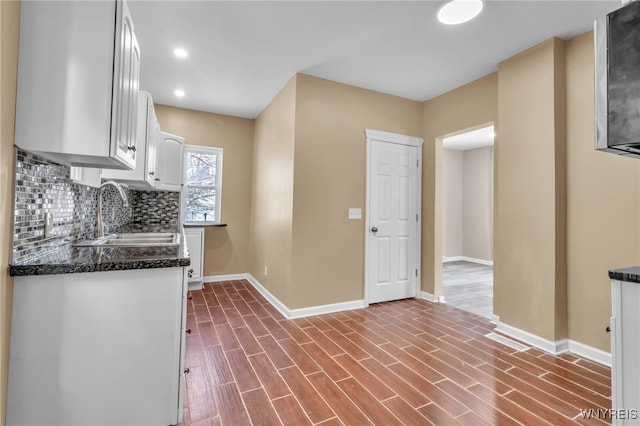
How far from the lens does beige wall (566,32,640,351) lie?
230 centimetres

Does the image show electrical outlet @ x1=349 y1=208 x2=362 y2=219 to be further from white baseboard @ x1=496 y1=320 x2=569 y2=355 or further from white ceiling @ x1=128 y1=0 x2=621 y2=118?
white baseboard @ x1=496 y1=320 x2=569 y2=355

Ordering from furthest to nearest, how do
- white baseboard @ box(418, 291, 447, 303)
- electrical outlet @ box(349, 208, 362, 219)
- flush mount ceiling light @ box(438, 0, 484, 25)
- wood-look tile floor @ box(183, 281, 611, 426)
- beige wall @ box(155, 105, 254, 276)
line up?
1. beige wall @ box(155, 105, 254, 276)
2. white baseboard @ box(418, 291, 447, 303)
3. electrical outlet @ box(349, 208, 362, 219)
4. flush mount ceiling light @ box(438, 0, 484, 25)
5. wood-look tile floor @ box(183, 281, 611, 426)

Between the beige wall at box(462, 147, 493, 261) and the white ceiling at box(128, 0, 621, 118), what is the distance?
4.08 metres

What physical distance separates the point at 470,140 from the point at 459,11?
4.77 m

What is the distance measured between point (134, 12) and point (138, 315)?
2.38 m

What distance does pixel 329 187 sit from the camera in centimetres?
354

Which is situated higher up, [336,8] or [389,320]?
[336,8]

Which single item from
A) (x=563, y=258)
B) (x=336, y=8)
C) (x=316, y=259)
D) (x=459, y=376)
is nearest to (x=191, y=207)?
(x=316, y=259)

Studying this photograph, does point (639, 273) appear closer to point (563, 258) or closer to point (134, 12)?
point (563, 258)

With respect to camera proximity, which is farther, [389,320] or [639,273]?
[389,320]

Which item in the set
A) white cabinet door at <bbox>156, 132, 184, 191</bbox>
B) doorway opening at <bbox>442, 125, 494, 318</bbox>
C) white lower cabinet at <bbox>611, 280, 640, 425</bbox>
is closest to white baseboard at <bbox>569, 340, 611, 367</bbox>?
white lower cabinet at <bbox>611, 280, 640, 425</bbox>

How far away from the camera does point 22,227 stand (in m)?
1.36

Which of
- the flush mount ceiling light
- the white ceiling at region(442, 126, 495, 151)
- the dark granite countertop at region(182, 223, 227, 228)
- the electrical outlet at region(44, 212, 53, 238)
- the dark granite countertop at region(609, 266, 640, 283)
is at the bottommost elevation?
the dark granite countertop at region(609, 266, 640, 283)

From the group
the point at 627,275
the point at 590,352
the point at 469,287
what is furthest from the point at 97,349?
the point at 469,287
